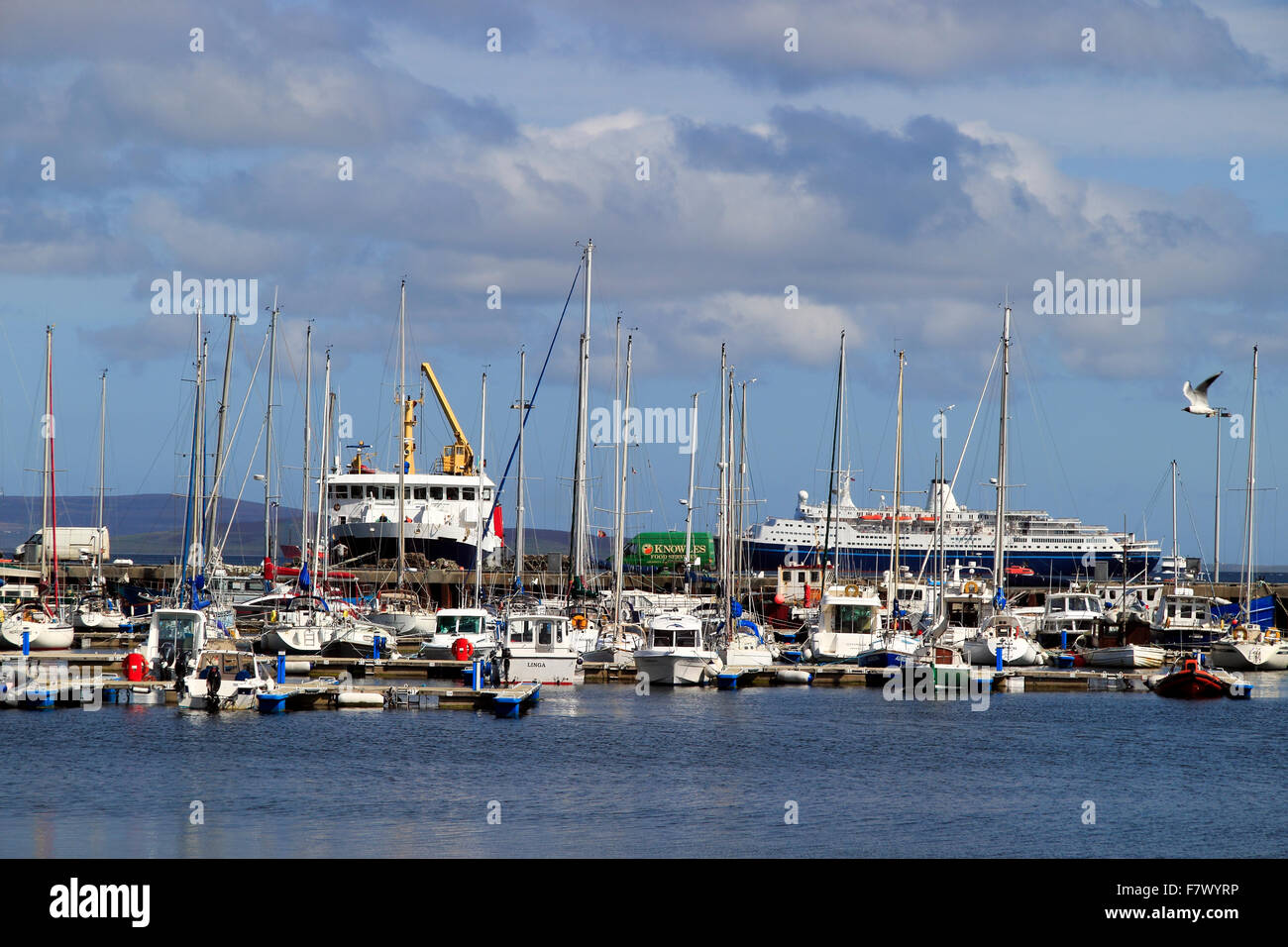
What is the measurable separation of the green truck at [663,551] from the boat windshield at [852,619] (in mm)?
47360

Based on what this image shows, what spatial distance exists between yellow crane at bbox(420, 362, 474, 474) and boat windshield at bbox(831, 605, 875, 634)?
38.2m

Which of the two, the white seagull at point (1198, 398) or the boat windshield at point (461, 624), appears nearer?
the white seagull at point (1198, 398)

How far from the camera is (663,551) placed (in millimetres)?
125938

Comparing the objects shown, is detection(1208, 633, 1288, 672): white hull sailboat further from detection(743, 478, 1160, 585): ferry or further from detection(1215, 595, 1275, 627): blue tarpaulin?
detection(743, 478, 1160, 585): ferry

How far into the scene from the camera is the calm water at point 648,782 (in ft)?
83.3

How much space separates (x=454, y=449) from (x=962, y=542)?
59.7 m

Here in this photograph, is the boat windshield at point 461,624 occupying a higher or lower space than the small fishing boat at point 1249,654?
higher

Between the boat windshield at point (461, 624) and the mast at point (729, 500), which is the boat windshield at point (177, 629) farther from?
the mast at point (729, 500)

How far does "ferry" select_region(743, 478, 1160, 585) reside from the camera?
465 ft

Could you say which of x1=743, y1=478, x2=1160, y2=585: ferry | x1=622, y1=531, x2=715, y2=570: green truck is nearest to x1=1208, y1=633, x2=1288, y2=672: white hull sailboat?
x1=622, y1=531, x2=715, y2=570: green truck

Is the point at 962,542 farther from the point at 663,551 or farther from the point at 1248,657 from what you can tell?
the point at 1248,657

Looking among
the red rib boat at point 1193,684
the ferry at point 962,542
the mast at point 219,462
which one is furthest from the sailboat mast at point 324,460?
the ferry at point 962,542

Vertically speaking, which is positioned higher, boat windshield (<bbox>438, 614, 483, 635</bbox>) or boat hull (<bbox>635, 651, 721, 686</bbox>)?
boat windshield (<bbox>438, 614, 483, 635</bbox>)
